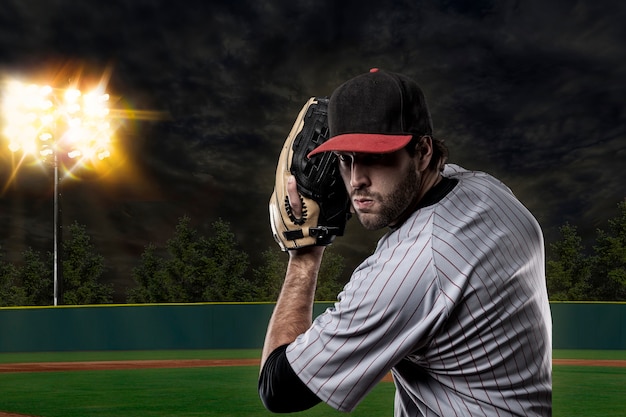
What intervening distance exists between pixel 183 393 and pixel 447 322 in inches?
292

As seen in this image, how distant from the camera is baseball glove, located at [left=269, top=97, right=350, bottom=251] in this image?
1.62 meters

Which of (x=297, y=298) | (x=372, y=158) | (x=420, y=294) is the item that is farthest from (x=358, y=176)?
(x=297, y=298)

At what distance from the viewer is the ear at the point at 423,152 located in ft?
4.58

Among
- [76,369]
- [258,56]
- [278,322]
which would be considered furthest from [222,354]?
[258,56]

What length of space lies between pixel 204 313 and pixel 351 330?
12.2 meters

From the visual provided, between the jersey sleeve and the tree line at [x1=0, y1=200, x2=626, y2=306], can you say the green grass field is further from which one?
the tree line at [x1=0, y1=200, x2=626, y2=306]

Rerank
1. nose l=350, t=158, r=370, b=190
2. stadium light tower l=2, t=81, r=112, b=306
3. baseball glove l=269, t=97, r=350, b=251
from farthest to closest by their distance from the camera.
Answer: stadium light tower l=2, t=81, r=112, b=306
baseball glove l=269, t=97, r=350, b=251
nose l=350, t=158, r=370, b=190

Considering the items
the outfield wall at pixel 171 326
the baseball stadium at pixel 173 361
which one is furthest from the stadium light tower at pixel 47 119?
the baseball stadium at pixel 173 361

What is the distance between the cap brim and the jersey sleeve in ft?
0.46

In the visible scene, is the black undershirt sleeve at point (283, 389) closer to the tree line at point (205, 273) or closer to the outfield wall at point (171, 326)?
the outfield wall at point (171, 326)

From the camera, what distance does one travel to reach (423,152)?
1410mm

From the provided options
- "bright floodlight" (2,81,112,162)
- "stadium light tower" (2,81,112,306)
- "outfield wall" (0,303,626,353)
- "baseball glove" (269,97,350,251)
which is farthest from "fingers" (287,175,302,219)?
"bright floodlight" (2,81,112,162)

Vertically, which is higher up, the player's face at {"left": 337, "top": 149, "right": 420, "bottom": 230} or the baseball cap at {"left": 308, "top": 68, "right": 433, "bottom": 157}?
the baseball cap at {"left": 308, "top": 68, "right": 433, "bottom": 157}

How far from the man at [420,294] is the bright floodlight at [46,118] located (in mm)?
16294
